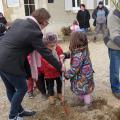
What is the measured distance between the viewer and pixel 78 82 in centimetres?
482

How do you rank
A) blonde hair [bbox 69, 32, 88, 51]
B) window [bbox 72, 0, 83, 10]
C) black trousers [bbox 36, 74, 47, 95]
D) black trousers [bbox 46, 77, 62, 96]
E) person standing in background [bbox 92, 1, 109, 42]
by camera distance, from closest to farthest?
blonde hair [bbox 69, 32, 88, 51], black trousers [bbox 46, 77, 62, 96], black trousers [bbox 36, 74, 47, 95], person standing in background [bbox 92, 1, 109, 42], window [bbox 72, 0, 83, 10]

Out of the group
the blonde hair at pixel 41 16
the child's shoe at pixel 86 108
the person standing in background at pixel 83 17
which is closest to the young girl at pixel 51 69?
the child's shoe at pixel 86 108

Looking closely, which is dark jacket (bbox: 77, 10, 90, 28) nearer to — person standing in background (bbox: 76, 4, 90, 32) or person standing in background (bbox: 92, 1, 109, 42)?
person standing in background (bbox: 76, 4, 90, 32)

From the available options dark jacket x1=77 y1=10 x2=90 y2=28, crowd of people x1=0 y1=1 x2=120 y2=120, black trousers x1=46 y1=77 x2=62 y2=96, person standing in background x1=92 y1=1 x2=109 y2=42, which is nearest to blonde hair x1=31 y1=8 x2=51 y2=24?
crowd of people x1=0 y1=1 x2=120 y2=120

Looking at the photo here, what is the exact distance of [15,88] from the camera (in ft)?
15.0

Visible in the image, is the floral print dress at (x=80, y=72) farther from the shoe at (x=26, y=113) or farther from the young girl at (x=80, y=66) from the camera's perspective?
the shoe at (x=26, y=113)

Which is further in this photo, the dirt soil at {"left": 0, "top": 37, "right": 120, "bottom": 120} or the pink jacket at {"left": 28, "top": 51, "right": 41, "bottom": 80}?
the dirt soil at {"left": 0, "top": 37, "right": 120, "bottom": 120}

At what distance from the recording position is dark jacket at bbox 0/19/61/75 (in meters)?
4.05

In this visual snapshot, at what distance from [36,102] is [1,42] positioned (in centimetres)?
156

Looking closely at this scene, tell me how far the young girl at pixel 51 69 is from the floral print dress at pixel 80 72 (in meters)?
0.31

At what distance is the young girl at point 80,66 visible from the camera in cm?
466

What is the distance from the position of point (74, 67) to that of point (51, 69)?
22.8 inches

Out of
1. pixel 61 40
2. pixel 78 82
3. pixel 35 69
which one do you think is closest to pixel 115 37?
pixel 78 82

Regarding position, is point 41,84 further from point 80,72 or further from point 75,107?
point 80,72
